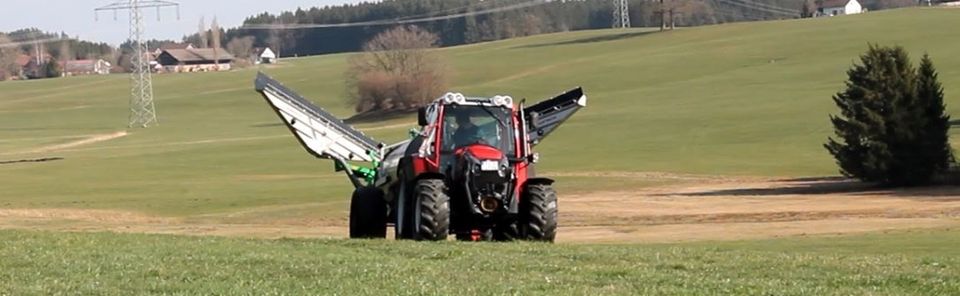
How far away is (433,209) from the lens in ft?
69.1

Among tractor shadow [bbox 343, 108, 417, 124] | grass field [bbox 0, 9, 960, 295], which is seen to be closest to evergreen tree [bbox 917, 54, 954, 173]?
grass field [bbox 0, 9, 960, 295]

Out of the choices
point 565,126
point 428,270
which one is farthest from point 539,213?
point 565,126

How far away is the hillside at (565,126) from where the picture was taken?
60.3m

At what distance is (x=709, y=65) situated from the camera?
389 ft

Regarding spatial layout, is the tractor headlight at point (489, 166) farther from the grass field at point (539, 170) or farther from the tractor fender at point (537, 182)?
the grass field at point (539, 170)

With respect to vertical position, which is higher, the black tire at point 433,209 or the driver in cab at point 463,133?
the driver in cab at point 463,133

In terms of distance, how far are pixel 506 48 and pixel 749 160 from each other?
98359 millimetres

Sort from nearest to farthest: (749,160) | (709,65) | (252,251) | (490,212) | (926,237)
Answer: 1. (252,251)
2. (490,212)
3. (926,237)
4. (749,160)
5. (709,65)

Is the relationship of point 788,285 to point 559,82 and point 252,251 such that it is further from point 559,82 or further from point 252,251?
point 559,82

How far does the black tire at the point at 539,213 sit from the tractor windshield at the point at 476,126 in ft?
2.50

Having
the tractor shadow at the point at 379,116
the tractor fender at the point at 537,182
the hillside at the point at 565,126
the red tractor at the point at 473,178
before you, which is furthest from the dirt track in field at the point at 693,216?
the tractor shadow at the point at 379,116

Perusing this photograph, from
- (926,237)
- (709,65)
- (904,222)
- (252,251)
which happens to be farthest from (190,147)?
(252,251)

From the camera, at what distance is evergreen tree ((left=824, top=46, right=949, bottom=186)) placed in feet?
173

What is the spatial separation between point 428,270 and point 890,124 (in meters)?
40.4
